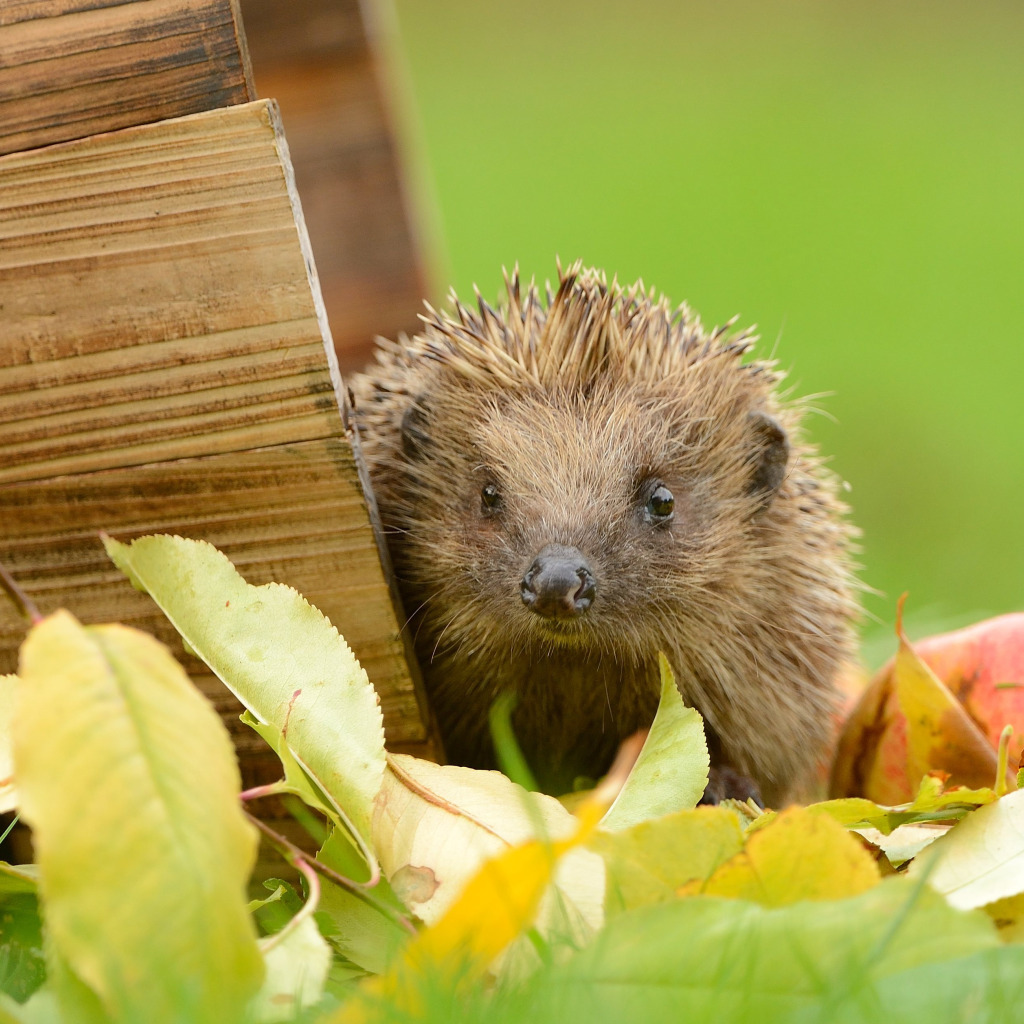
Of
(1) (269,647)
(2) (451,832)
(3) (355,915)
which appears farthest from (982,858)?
(1) (269,647)

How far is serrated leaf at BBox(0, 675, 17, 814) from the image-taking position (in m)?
1.23

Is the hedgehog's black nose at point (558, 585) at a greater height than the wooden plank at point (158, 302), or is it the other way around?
the wooden plank at point (158, 302)

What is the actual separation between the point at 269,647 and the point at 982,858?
820 mm

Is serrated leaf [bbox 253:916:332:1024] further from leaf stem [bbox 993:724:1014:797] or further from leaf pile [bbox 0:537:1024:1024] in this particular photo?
leaf stem [bbox 993:724:1014:797]

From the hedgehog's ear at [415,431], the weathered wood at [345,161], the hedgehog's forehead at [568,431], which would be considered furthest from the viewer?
the weathered wood at [345,161]

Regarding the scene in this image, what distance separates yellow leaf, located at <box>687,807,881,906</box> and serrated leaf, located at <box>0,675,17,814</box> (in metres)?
0.70

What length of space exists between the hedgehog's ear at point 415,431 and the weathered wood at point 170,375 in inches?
15.9

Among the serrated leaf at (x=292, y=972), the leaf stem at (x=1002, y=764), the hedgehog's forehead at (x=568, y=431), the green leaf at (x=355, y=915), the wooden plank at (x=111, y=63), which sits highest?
the wooden plank at (x=111, y=63)

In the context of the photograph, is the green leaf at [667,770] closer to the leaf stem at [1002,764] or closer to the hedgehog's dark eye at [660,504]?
the leaf stem at [1002,764]

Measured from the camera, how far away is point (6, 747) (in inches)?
51.1

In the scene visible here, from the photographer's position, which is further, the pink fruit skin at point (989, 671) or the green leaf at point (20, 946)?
the pink fruit skin at point (989, 671)

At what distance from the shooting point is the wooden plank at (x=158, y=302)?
1454 mm

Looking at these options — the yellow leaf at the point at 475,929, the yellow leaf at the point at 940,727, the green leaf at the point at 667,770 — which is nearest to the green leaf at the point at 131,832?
the yellow leaf at the point at 475,929

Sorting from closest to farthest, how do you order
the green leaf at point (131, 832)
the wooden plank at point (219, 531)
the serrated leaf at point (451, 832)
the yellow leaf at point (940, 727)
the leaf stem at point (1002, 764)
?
the green leaf at point (131, 832)
the serrated leaf at point (451, 832)
the leaf stem at point (1002, 764)
the wooden plank at point (219, 531)
the yellow leaf at point (940, 727)
